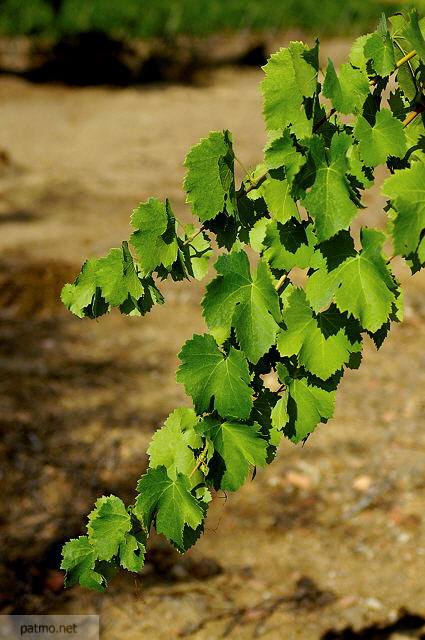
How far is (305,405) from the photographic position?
128cm

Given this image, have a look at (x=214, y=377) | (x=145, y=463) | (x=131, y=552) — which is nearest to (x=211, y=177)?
(x=214, y=377)

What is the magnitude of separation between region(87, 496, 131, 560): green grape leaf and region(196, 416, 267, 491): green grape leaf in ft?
0.71

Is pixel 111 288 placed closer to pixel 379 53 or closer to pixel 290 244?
pixel 290 244

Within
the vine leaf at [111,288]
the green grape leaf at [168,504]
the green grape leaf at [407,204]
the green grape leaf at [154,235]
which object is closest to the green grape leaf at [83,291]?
the vine leaf at [111,288]

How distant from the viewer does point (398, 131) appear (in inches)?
45.6

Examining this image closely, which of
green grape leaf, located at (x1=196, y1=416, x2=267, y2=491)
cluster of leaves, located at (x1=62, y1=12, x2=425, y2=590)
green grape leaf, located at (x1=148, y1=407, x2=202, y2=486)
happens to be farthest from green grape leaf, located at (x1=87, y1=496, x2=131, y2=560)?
green grape leaf, located at (x1=196, y1=416, x2=267, y2=491)

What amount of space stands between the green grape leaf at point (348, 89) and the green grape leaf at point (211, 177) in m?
0.17

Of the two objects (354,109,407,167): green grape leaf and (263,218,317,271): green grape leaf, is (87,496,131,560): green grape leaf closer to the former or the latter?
(263,218,317,271): green grape leaf

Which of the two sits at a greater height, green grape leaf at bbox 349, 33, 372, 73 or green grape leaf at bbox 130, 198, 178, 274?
green grape leaf at bbox 349, 33, 372, 73

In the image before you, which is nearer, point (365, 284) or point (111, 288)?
point (365, 284)

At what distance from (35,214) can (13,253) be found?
113cm

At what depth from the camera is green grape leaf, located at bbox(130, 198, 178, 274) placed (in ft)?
4.02

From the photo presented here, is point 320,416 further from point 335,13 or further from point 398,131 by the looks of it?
point 335,13

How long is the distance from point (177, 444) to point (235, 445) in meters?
0.18
